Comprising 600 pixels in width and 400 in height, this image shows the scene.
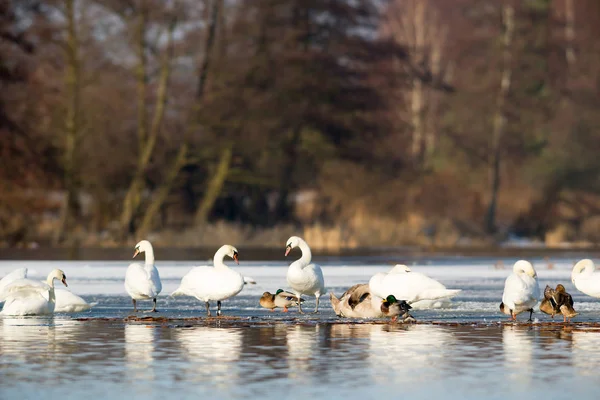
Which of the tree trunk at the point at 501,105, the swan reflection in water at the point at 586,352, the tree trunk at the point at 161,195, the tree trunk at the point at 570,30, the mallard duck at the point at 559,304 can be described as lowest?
the swan reflection in water at the point at 586,352

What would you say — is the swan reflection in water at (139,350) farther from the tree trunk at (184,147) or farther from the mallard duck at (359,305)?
the tree trunk at (184,147)

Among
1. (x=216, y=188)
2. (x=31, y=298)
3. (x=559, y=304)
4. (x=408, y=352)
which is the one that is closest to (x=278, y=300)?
(x=31, y=298)

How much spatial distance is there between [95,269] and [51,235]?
22691mm

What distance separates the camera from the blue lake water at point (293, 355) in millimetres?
11281

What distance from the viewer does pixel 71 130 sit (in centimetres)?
5047

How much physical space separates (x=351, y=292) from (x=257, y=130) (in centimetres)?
3279

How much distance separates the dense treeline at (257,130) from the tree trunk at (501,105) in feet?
0.41

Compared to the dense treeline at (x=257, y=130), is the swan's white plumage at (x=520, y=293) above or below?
below

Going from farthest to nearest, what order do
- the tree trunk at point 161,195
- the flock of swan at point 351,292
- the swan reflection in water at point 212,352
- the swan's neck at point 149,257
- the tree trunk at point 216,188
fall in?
the tree trunk at point 216,188 < the tree trunk at point 161,195 < the swan's neck at point 149,257 < the flock of swan at point 351,292 < the swan reflection in water at point 212,352

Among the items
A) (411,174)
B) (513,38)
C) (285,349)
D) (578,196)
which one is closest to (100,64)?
(411,174)

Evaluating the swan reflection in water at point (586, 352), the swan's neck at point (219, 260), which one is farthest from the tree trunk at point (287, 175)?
the swan reflection in water at point (586, 352)

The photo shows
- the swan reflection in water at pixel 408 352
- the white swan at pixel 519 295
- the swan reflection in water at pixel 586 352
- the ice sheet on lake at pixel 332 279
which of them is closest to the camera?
the swan reflection in water at pixel 408 352

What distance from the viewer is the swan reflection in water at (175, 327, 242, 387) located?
1212cm

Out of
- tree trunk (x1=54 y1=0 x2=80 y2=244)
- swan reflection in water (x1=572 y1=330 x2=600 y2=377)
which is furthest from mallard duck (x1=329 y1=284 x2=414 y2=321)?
tree trunk (x1=54 y1=0 x2=80 y2=244)
